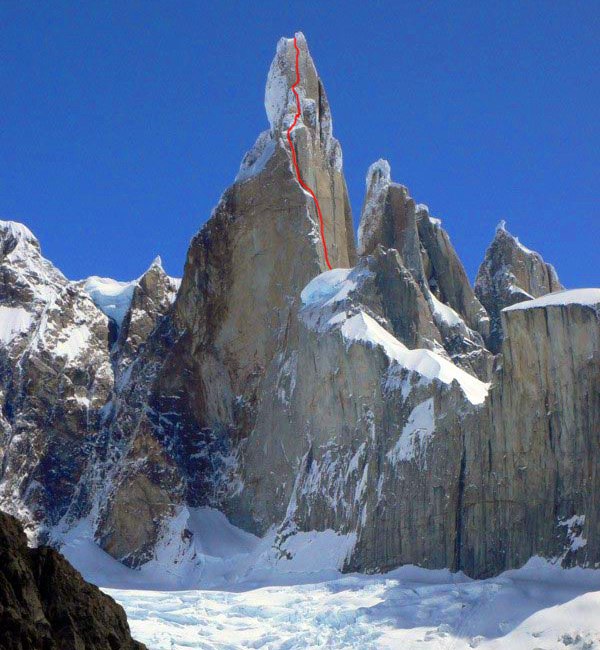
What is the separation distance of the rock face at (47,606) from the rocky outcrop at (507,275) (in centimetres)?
7112

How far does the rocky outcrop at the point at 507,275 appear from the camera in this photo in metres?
102

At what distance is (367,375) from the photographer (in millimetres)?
77812

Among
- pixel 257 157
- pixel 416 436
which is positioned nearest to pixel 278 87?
pixel 257 157

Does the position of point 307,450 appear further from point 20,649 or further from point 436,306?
point 20,649

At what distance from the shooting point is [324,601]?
68.2 metres

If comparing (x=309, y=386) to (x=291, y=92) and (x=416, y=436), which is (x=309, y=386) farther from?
(x=291, y=92)

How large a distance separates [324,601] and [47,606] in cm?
3832

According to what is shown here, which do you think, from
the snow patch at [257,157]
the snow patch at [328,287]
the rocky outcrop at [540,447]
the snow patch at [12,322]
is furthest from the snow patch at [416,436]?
the snow patch at [12,322]

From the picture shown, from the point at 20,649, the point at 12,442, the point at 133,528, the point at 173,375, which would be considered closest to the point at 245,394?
the point at 173,375

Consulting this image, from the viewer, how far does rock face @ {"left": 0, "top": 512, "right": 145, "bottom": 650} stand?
29125 millimetres

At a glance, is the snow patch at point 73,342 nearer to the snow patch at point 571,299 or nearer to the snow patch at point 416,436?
the snow patch at point 416,436

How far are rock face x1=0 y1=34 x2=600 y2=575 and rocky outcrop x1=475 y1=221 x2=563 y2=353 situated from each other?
166 millimetres

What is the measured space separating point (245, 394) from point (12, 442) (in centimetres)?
1794

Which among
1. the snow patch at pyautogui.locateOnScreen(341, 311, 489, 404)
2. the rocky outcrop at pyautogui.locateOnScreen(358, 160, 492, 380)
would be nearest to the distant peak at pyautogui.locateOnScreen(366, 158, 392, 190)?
the rocky outcrop at pyautogui.locateOnScreen(358, 160, 492, 380)
